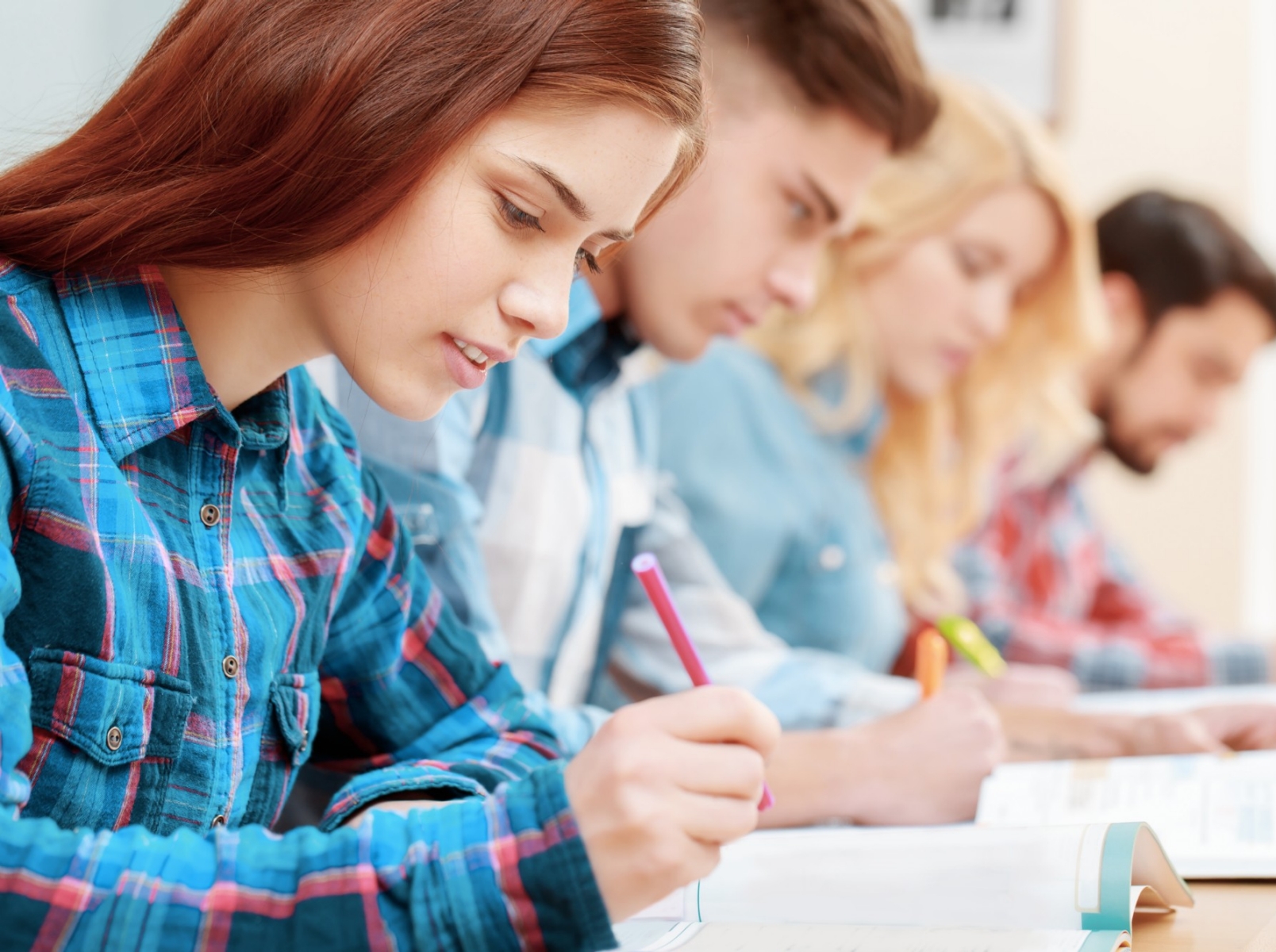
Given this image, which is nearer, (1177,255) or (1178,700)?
(1178,700)

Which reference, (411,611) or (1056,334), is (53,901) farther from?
(1056,334)

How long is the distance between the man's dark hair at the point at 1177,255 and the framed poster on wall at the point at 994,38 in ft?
1.70

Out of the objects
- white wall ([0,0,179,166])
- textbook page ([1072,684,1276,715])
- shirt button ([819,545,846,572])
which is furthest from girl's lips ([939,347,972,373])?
white wall ([0,0,179,166])

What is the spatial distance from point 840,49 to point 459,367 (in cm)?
63

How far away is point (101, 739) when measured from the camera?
0.53m

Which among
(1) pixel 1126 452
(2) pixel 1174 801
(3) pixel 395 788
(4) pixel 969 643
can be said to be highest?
(3) pixel 395 788

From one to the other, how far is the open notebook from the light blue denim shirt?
2.53 feet

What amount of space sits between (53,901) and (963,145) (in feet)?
4.72

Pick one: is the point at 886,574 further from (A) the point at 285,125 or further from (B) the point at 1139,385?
(A) the point at 285,125

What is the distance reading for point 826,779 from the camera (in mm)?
854

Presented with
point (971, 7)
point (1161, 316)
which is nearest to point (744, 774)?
point (1161, 316)

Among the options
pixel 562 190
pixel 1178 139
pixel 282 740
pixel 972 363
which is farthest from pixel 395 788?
pixel 1178 139

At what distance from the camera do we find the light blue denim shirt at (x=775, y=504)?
56.5 inches

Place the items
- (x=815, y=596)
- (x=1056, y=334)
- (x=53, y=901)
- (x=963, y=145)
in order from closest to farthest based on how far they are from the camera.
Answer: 1. (x=53, y=901)
2. (x=815, y=596)
3. (x=963, y=145)
4. (x=1056, y=334)
